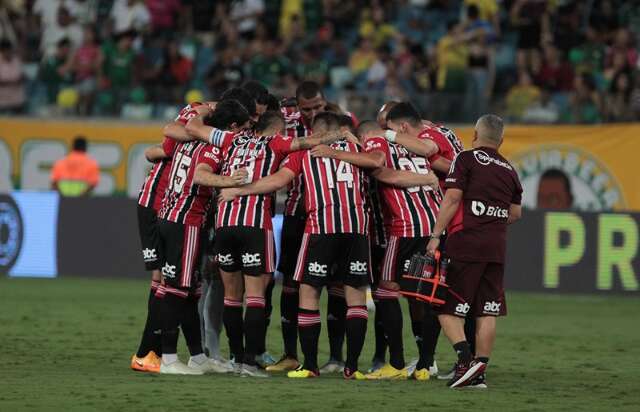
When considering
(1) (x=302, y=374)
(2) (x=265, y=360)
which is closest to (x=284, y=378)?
(1) (x=302, y=374)

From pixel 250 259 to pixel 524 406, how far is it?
2.65 meters

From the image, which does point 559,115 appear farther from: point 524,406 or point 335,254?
point 524,406

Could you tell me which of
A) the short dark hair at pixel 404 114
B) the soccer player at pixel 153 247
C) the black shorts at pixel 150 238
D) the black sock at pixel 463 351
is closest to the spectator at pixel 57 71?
the soccer player at pixel 153 247

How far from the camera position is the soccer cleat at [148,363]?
442 inches

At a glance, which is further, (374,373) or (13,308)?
(13,308)

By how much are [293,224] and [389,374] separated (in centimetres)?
156

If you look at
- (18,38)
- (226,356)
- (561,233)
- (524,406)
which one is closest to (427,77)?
(561,233)

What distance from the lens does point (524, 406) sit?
931 centimetres

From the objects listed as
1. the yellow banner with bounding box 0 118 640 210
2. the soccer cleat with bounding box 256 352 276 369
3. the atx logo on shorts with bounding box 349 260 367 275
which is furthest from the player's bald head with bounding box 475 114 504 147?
the yellow banner with bounding box 0 118 640 210

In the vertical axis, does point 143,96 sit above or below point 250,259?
above

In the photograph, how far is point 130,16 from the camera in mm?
24859

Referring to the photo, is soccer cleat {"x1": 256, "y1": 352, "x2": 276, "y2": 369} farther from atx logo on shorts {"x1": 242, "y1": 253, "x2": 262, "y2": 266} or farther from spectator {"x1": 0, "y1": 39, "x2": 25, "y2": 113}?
spectator {"x1": 0, "y1": 39, "x2": 25, "y2": 113}

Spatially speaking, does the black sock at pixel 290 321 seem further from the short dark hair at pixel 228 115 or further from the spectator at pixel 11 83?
the spectator at pixel 11 83

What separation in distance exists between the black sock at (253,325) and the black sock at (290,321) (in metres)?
0.74
